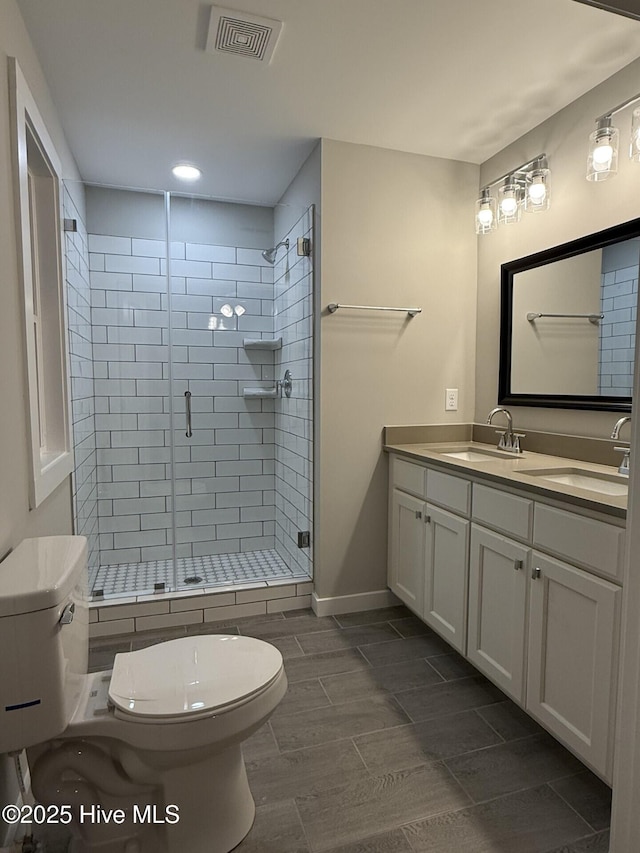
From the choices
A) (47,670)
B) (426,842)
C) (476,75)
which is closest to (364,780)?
(426,842)

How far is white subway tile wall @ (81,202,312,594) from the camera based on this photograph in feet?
10.5

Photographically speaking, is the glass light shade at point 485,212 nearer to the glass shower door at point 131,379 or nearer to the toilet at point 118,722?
the glass shower door at point 131,379

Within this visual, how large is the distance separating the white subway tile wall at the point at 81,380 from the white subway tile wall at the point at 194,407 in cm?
5

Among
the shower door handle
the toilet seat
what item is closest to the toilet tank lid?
the toilet seat

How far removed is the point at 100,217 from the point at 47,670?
2.81 metres

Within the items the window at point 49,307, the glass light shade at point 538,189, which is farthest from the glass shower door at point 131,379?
the glass light shade at point 538,189

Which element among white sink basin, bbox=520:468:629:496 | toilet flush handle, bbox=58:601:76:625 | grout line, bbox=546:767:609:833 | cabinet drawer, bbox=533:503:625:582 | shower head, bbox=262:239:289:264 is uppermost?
shower head, bbox=262:239:289:264

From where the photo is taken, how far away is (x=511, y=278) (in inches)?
106

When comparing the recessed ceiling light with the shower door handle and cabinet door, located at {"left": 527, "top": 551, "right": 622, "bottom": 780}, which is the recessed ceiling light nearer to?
the shower door handle

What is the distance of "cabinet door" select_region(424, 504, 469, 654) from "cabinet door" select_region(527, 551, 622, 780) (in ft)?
1.37

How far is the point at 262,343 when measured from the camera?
3523mm

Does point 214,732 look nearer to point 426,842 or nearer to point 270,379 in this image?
point 426,842

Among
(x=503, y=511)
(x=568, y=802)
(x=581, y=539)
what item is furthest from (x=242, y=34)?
(x=568, y=802)

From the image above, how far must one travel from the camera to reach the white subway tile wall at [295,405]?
2.91 meters
